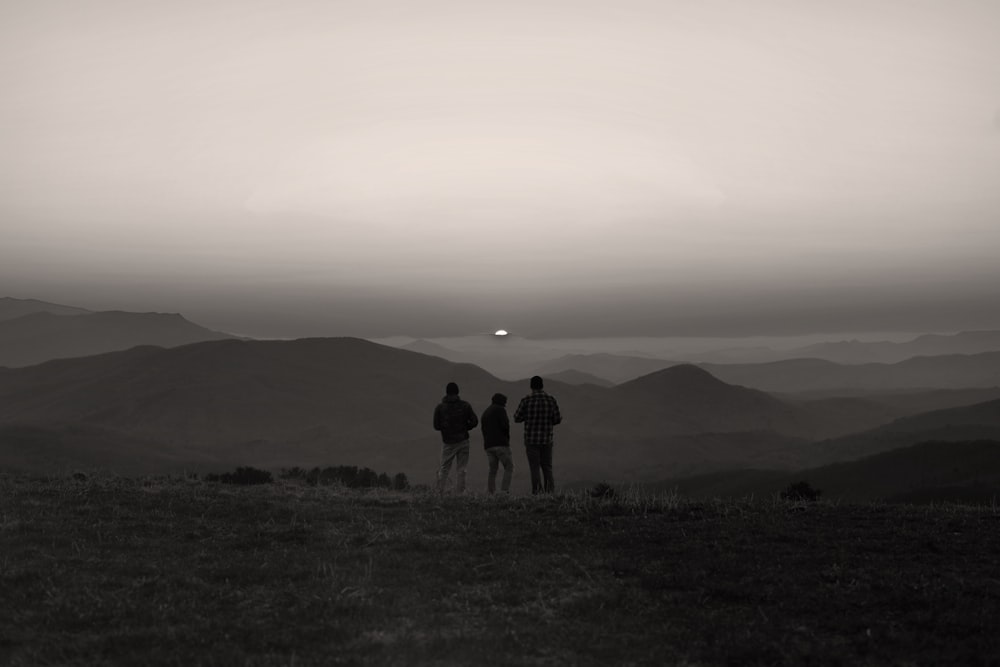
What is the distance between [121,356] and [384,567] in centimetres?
12198

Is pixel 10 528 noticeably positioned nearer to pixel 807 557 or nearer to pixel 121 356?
pixel 807 557

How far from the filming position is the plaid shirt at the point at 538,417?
56.2 feet

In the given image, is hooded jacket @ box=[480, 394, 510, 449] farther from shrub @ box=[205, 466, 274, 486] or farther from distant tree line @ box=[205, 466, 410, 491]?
shrub @ box=[205, 466, 274, 486]

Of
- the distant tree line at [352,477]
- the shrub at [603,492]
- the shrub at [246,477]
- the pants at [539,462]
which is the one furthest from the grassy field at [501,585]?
the distant tree line at [352,477]

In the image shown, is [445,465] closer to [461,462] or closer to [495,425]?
[461,462]

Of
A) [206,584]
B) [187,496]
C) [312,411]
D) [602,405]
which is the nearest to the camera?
[206,584]

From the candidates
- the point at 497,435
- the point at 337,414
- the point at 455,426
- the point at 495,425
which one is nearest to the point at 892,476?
the point at 497,435

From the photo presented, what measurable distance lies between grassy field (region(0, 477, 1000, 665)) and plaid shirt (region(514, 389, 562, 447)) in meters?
3.25

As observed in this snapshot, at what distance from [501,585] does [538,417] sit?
331 inches

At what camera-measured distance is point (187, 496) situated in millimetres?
15398

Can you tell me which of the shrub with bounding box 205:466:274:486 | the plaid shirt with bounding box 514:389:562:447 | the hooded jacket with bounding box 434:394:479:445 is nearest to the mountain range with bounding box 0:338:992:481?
the shrub with bounding box 205:466:274:486

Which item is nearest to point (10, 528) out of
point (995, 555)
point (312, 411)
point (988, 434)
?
point (995, 555)

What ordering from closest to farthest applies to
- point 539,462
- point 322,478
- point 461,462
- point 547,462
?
point 547,462 < point 539,462 < point 461,462 < point 322,478

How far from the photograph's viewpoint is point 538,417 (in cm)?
1719
